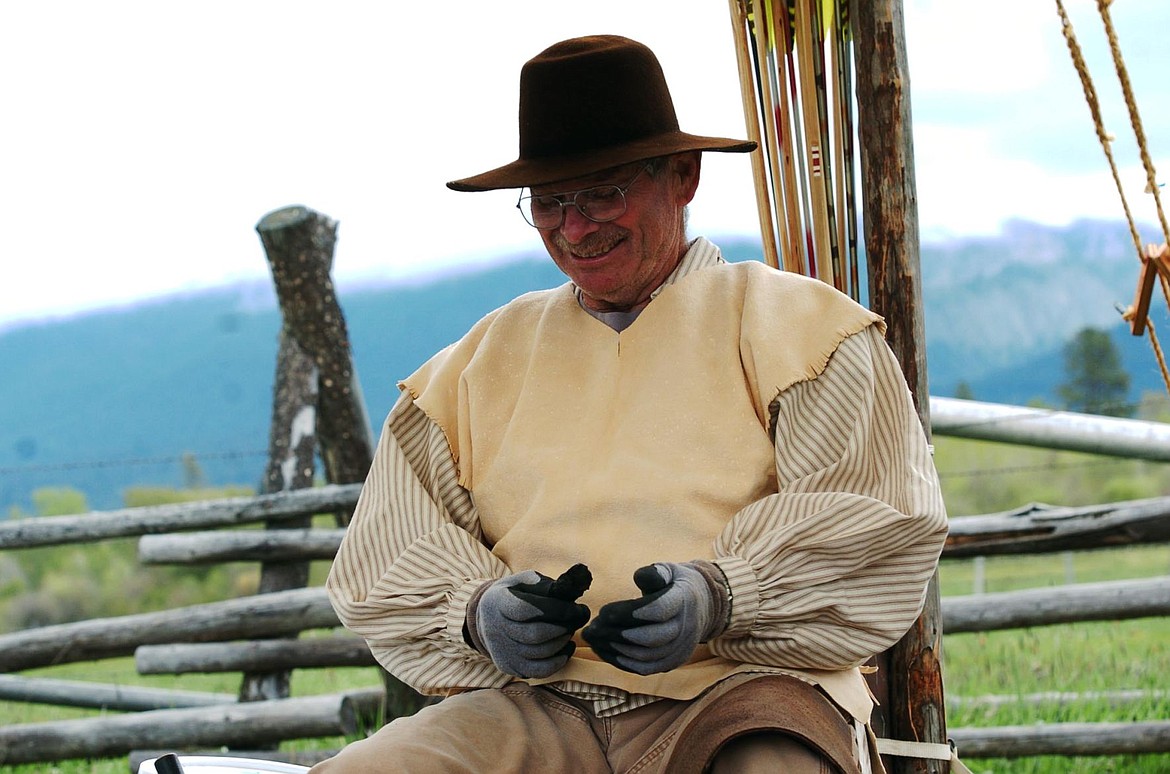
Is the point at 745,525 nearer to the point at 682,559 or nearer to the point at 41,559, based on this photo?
the point at 682,559

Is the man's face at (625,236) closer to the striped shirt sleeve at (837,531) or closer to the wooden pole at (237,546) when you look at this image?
the striped shirt sleeve at (837,531)

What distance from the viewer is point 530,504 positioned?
195cm

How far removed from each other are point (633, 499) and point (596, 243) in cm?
39

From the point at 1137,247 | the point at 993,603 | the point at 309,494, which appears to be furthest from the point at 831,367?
the point at 309,494

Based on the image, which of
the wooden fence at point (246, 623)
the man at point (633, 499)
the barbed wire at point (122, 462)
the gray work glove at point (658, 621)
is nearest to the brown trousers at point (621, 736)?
the man at point (633, 499)

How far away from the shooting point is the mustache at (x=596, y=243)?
1.93 m

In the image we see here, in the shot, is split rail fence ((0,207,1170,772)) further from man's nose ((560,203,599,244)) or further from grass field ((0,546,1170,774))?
man's nose ((560,203,599,244))

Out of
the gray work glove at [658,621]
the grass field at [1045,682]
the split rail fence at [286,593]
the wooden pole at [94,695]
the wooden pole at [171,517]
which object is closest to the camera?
the gray work glove at [658,621]

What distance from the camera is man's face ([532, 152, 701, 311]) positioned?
1.92m

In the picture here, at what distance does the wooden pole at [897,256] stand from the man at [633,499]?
1.59ft

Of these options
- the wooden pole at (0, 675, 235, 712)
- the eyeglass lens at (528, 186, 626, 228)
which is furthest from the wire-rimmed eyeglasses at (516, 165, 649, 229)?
the wooden pole at (0, 675, 235, 712)

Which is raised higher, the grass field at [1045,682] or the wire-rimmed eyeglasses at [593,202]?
the wire-rimmed eyeglasses at [593,202]

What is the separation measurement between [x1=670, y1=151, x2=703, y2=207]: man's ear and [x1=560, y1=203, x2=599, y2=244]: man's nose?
0.18 m

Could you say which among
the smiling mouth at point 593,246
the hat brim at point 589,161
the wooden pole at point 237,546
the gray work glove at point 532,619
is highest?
the hat brim at point 589,161
